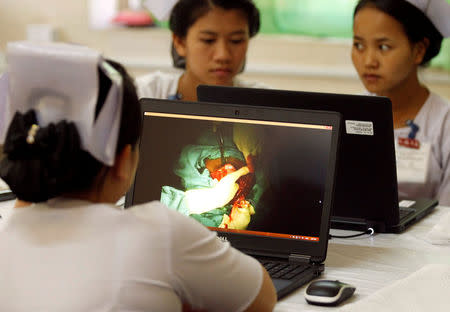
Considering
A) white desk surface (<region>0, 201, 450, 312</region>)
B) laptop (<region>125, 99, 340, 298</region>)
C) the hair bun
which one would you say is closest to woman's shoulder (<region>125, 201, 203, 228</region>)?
the hair bun

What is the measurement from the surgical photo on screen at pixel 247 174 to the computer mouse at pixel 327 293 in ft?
0.59

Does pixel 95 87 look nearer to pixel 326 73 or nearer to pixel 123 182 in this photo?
pixel 123 182

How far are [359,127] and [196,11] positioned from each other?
1068 mm

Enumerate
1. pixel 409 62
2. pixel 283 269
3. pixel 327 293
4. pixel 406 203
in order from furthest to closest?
1. pixel 409 62
2. pixel 406 203
3. pixel 283 269
4. pixel 327 293

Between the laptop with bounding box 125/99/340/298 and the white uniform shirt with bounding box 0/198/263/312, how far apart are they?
40cm

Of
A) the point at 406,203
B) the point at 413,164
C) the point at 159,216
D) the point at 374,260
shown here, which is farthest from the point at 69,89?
A: the point at 413,164

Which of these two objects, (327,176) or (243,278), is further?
(327,176)

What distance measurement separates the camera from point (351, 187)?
1.57 metres

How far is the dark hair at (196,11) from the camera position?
2.40 meters

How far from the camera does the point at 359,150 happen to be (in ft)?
5.05

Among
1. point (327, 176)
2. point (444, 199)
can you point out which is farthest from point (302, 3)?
point (327, 176)

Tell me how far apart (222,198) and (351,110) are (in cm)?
35

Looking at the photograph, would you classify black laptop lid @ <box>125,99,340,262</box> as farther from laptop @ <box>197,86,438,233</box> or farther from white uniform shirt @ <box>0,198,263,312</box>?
white uniform shirt @ <box>0,198,263,312</box>

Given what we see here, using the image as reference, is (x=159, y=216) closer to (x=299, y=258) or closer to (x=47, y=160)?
(x=47, y=160)
